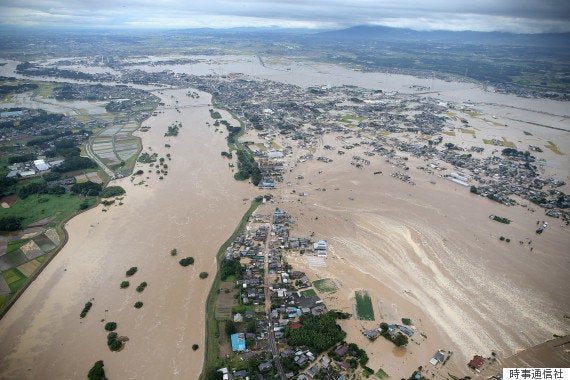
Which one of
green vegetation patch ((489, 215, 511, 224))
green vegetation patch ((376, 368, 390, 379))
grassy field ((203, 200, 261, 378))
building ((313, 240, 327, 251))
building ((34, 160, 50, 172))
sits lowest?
grassy field ((203, 200, 261, 378))

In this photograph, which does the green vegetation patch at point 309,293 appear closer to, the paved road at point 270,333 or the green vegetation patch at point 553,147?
the paved road at point 270,333

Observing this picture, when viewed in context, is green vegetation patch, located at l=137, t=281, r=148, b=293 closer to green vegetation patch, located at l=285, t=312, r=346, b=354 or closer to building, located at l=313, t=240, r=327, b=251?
green vegetation patch, located at l=285, t=312, r=346, b=354

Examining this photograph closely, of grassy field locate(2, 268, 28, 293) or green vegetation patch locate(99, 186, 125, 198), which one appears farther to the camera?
green vegetation patch locate(99, 186, 125, 198)

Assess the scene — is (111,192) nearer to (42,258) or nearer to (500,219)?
(42,258)

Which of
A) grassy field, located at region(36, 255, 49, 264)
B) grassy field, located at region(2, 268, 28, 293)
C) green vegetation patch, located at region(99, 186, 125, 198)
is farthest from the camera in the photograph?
green vegetation patch, located at region(99, 186, 125, 198)

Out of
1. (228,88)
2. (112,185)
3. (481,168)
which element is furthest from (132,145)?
(481,168)

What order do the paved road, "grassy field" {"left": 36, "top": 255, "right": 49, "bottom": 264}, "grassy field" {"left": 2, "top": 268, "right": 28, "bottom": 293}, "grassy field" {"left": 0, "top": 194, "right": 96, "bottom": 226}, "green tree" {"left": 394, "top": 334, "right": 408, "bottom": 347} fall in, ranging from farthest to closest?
1. "grassy field" {"left": 0, "top": 194, "right": 96, "bottom": 226}
2. "grassy field" {"left": 36, "top": 255, "right": 49, "bottom": 264}
3. "grassy field" {"left": 2, "top": 268, "right": 28, "bottom": 293}
4. "green tree" {"left": 394, "top": 334, "right": 408, "bottom": 347}
5. the paved road

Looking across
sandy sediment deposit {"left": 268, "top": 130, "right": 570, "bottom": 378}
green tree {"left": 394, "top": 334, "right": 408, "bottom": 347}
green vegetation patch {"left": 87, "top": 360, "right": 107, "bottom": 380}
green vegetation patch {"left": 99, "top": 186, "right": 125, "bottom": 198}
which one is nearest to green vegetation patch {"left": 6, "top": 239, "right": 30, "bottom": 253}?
green vegetation patch {"left": 99, "top": 186, "right": 125, "bottom": 198}

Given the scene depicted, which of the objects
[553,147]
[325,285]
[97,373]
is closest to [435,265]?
[325,285]

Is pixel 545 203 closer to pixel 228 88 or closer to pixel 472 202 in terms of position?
pixel 472 202
